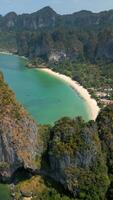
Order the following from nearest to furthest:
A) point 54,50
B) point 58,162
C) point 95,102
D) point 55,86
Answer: point 58,162
point 95,102
point 55,86
point 54,50

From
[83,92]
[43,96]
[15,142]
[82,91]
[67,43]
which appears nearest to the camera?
[15,142]

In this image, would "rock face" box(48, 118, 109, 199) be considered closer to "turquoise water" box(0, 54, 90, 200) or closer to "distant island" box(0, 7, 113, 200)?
"distant island" box(0, 7, 113, 200)

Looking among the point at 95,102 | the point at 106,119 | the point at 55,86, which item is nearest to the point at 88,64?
the point at 55,86

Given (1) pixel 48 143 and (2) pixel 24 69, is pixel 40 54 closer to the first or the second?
(2) pixel 24 69

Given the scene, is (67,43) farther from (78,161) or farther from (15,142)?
(78,161)

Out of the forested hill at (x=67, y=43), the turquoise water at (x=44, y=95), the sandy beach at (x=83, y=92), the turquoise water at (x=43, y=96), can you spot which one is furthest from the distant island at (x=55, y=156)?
the forested hill at (x=67, y=43)

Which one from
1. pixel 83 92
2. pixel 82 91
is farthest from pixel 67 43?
pixel 83 92

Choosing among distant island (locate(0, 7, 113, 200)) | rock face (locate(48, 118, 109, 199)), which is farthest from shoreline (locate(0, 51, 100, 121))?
rock face (locate(48, 118, 109, 199))
